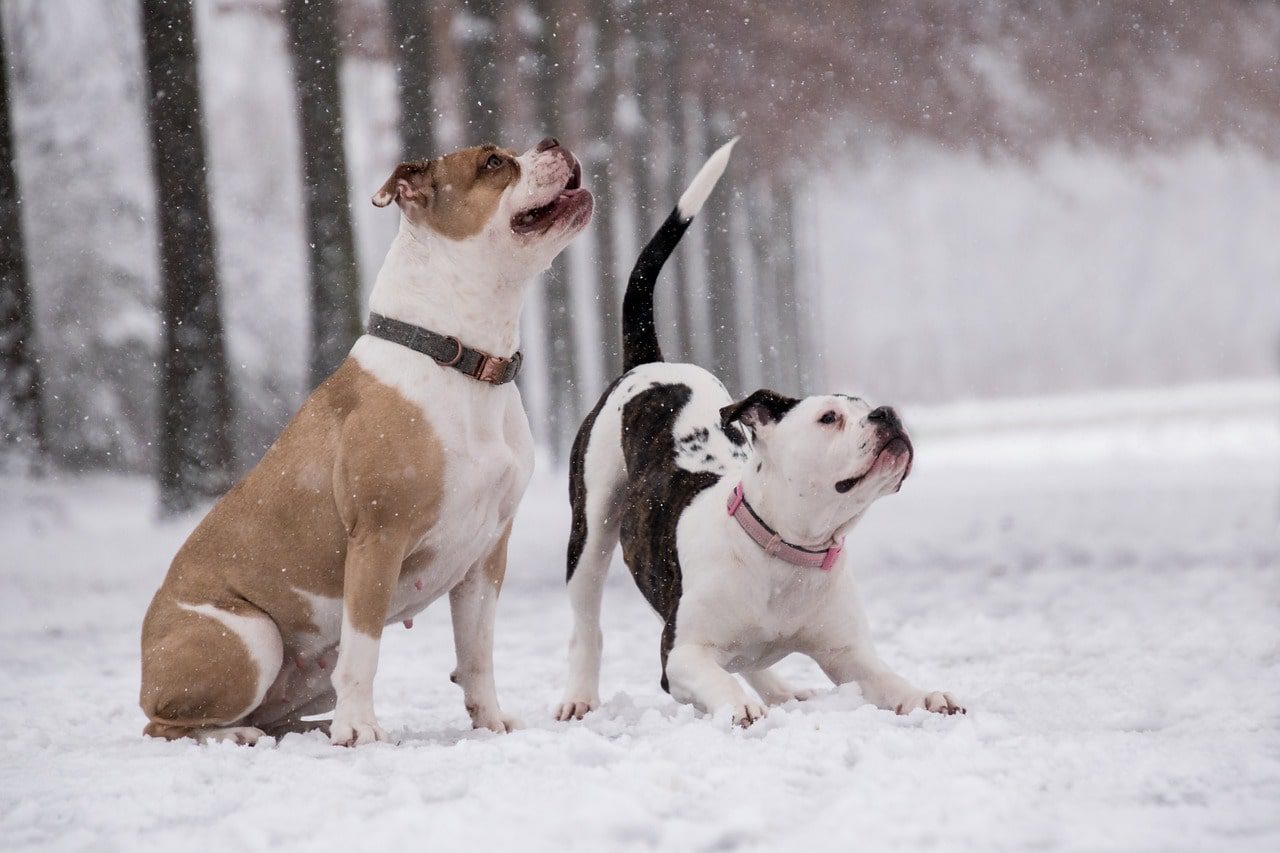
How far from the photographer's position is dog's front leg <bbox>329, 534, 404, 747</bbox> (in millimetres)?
3883

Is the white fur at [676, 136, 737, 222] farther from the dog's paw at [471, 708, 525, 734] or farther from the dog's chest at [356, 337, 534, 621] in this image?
the dog's paw at [471, 708, 525, 734]

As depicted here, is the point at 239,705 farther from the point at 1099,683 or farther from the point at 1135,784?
the point at 1099,683

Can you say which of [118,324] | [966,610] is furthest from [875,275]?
[966,610]

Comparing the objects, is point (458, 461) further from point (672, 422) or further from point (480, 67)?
point (480, 67)

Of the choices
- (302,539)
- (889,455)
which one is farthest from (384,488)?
(889,455)

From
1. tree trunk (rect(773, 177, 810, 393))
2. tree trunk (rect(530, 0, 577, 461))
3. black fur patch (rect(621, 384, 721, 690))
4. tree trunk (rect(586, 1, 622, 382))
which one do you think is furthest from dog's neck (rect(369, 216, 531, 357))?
tree trunk (rect(773, 177, 810, 393))

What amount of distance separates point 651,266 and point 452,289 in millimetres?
1284

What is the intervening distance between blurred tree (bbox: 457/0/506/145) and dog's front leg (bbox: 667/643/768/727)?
32.9ft

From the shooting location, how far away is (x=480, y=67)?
1341cm

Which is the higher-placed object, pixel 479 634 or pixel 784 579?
pixel 784 579

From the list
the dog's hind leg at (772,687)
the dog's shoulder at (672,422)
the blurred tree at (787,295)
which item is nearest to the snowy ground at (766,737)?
the dog's hind leg at (772,687)

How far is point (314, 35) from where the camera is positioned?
10297 millimetres

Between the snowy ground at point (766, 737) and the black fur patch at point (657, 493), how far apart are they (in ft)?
1.36

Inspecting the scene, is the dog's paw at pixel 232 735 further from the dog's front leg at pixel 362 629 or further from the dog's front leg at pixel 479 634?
the dog's front leg at pixel 479 634
